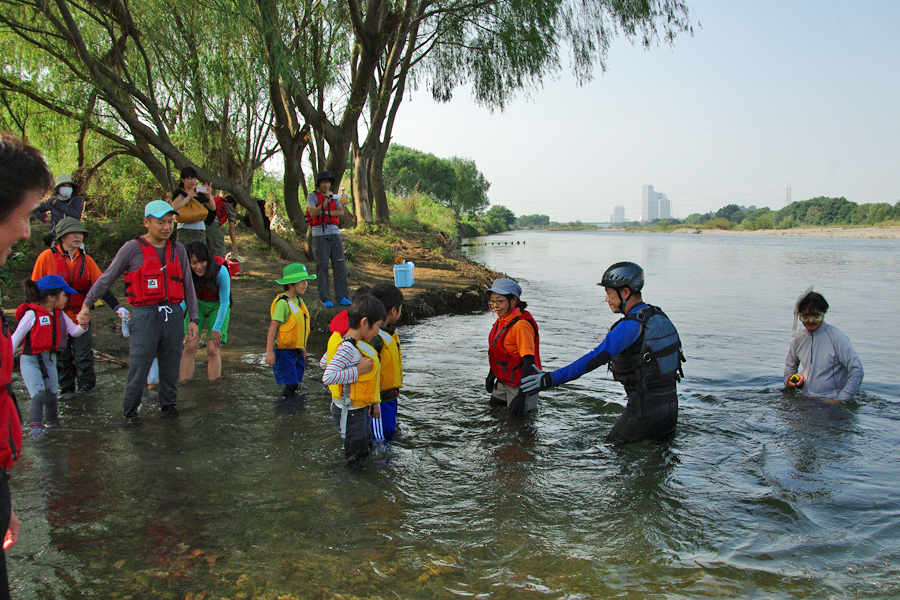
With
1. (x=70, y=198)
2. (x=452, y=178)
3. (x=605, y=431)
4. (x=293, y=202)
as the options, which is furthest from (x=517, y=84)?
(x=452, y=178)

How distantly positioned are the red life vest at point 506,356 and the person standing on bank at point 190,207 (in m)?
4.19

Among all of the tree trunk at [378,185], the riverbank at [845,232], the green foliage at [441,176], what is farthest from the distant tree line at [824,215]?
the tree trunk at [378,185]

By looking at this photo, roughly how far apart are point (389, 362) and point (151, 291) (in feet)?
7.83

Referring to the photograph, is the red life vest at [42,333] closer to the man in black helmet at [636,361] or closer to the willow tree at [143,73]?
the man in black helmet at [636,361]

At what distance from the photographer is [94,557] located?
3.54m

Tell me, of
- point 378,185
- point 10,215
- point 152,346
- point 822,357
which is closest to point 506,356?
point 152,346

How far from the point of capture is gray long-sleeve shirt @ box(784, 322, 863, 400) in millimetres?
6426

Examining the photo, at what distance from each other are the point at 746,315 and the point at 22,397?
1569cm

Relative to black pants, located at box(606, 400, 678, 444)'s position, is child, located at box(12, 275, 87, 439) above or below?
above

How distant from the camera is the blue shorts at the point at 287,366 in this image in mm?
6828

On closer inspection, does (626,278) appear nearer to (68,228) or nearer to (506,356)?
(506,356)

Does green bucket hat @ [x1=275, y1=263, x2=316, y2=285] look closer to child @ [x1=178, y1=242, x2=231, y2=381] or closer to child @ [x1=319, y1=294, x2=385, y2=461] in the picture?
child @ [x1=178, y1=242, x2=231, y2=381]

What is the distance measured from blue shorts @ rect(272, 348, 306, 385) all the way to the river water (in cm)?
25

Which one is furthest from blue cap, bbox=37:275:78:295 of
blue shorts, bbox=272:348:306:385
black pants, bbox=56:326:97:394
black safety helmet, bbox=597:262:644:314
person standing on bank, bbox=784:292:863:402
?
person standing on bank, bbox=784:292:863:402
